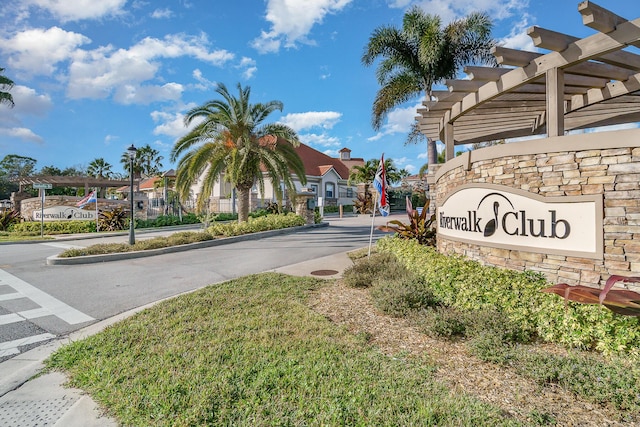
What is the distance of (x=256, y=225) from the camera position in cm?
1756

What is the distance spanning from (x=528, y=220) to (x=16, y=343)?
745 cm

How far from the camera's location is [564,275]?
15.3 ft

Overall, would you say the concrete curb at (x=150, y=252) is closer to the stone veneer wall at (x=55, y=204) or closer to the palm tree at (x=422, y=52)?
the palm tree at (x=422, y=52)

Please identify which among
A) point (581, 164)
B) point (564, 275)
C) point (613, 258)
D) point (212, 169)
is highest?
point (212, 169)

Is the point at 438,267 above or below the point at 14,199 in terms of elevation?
below

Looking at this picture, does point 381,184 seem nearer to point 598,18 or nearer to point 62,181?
point 598,18

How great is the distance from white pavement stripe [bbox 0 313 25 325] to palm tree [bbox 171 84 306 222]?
11316 millimetres

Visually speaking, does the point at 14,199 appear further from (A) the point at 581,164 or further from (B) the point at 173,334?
(A) the point at 581,164

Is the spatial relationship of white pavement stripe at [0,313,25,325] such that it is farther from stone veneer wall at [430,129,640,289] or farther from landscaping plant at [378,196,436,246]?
landscaping plant at [378,196,436,246]

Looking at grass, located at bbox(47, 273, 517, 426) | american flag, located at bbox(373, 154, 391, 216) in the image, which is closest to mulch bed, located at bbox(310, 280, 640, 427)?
grass, located at bbox(47, 273, 517, 426)

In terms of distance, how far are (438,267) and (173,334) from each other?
4.26 meters

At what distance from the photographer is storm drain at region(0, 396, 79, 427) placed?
287 centimetres

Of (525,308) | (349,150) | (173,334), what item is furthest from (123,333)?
(349,150)

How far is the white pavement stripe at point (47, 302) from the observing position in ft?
18.4
